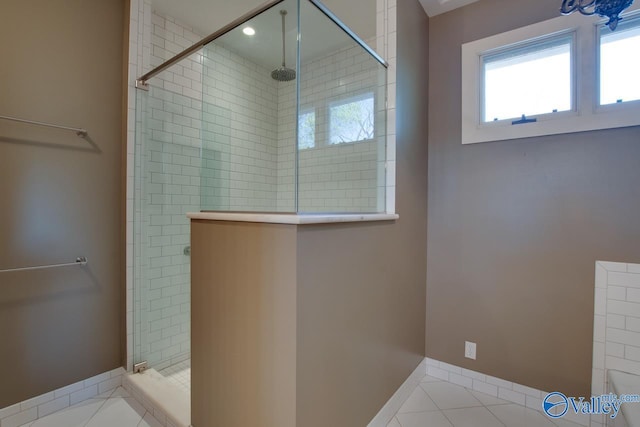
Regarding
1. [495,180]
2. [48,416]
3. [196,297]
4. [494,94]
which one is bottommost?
[48,416]

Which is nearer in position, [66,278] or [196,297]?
[196,297]

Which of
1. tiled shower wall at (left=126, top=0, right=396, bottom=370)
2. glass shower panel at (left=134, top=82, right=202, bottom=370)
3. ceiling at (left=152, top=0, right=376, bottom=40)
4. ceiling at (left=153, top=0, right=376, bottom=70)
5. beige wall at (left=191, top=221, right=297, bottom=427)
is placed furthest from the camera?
ceiling at (left=152, top=0, right=376, bottom=40)

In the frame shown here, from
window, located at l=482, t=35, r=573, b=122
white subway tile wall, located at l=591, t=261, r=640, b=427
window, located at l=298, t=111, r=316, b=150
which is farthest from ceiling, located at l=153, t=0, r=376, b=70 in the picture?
white subway tile wall, located at l=591, t=261, r=640, b=427

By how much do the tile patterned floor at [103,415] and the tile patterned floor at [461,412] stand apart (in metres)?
1.50

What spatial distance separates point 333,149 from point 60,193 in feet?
6.34

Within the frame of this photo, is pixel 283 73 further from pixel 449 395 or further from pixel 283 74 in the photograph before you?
pixel 449 395

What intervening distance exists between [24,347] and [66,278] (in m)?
0.42

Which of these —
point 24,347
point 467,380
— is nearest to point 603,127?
point 467,380

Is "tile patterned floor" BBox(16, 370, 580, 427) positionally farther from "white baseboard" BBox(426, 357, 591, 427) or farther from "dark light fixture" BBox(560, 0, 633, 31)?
"dark light fixture" BBox(560, 0, 633, 31)

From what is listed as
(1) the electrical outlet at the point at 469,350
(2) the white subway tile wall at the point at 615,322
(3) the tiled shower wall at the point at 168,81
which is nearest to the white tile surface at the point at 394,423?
(1) the electrical outlet at the point at 469,350

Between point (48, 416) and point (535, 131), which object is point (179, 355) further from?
point (535, 131)

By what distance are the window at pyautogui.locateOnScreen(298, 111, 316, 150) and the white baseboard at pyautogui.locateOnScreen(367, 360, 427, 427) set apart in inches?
66.1

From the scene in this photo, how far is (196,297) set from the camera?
1430mm

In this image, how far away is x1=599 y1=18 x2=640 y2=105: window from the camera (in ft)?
5.16
